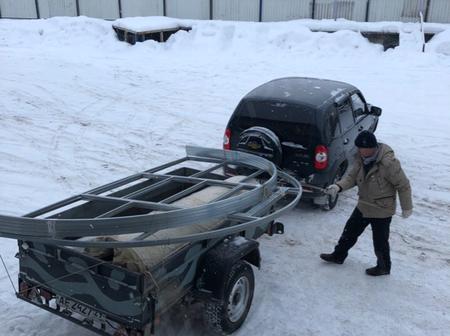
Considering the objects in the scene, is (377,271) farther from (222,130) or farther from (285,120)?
(222,130)

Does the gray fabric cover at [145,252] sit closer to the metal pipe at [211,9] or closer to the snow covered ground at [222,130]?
the snow covered ground at [222,130]

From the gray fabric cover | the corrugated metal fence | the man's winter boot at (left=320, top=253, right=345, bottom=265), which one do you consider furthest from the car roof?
the corrugated metal fence

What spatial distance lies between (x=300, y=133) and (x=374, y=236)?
2151 millimetres

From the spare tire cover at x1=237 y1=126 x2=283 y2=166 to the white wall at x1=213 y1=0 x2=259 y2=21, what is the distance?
17847mm

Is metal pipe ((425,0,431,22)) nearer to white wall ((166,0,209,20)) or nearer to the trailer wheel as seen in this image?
white wall ((166,0,209,20))

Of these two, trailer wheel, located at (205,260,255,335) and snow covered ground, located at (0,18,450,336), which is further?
snow covered ground, located at (0,18,450,336)

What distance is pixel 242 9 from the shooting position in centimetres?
2427

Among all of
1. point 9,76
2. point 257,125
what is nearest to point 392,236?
point 257,125

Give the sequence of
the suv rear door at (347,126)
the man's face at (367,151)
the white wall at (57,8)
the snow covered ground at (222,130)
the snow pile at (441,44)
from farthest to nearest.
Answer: the white wall at (57,8)
the snow pile at (441,44)
the suv rear door at (347,126)
the man's face at (367,151)
the snow covered ground at (222,130)

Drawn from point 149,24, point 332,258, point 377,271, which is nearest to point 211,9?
point 149,24

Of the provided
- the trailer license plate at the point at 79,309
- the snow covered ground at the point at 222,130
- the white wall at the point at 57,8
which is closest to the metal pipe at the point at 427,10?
the snow covered ground at the point at 222,130

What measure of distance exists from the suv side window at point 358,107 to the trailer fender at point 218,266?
15.4 ft

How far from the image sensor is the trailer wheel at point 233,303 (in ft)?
15.4

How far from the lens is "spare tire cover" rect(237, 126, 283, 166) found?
24.6ft
